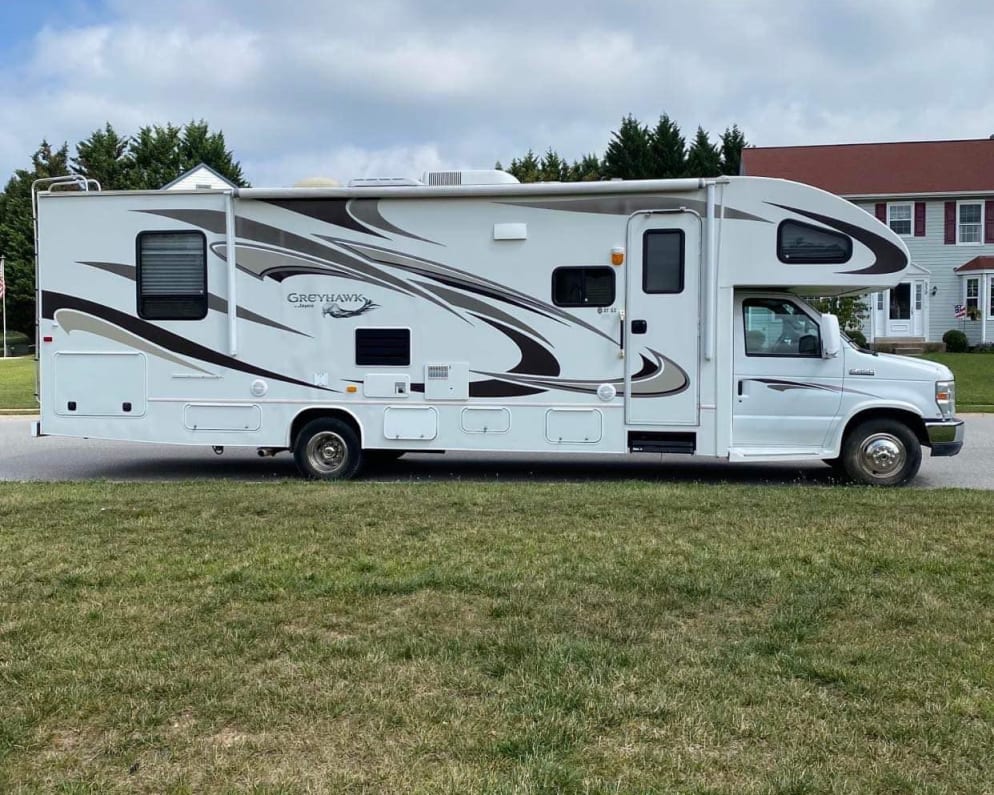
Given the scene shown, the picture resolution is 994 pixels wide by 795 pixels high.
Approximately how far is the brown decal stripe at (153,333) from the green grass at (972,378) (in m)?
12.8

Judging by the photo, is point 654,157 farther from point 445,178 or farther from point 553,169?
point 445,178

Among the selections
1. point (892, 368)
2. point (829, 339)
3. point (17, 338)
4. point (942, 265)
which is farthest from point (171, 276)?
point (17, 338)

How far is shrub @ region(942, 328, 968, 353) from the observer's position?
3167cm

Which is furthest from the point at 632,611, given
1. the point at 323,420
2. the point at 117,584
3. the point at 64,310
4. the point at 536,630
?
the point at 64,310

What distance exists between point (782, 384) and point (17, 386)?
19898 millimetres

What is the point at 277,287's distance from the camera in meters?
9.47

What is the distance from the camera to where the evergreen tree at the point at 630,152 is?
4403cm

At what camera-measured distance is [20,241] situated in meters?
45.0

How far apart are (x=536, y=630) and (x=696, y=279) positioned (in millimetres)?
5277

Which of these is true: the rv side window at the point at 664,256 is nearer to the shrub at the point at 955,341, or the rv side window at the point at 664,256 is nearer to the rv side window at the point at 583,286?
the rv side window at the point at 583,286

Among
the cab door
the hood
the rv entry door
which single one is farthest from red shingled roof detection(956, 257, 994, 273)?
the rv entry door

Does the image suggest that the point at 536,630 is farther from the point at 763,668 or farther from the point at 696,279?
the point at 696,279

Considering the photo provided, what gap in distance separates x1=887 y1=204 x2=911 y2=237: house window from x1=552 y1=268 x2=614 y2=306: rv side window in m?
27.0

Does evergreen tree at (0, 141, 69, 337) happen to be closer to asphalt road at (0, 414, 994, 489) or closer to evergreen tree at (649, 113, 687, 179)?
evergreen tree at (649, 113, 687, 179)
